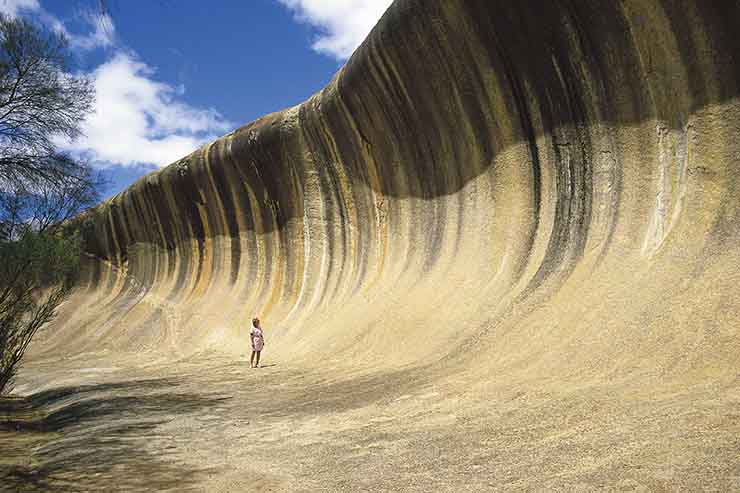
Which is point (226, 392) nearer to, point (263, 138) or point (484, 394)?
point (484, 394)

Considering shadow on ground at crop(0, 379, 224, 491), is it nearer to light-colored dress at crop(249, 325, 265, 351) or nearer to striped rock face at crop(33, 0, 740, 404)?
light-colored dress at crop(249, 325, 265, 351)

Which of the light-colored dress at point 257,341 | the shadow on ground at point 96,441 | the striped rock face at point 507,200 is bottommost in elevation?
the shadow on ground at point 96,441

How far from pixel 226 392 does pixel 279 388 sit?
0.65 metres

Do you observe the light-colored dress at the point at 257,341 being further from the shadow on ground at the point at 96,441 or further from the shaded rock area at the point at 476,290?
the shadow on ground at the point at 96,441

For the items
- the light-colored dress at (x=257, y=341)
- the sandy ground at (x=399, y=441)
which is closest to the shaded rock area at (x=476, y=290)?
the sandy ground at (x=399, y=441)

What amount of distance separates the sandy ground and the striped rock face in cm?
71

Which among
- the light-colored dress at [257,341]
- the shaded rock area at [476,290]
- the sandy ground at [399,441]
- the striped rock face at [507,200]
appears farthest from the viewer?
the light-colored dress at [257,341]

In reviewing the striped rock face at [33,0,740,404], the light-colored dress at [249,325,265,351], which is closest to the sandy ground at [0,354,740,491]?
the striped rock face at [33,0,740,404]

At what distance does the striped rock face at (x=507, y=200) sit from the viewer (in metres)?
5.48

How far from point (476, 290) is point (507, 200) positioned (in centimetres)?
137

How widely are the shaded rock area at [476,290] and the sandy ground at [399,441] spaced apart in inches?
0.9

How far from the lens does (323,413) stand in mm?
5168

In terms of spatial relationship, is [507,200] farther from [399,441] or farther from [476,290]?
[399,441]

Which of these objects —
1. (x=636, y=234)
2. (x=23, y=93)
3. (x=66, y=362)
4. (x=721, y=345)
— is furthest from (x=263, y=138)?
(x=721, y=345)
